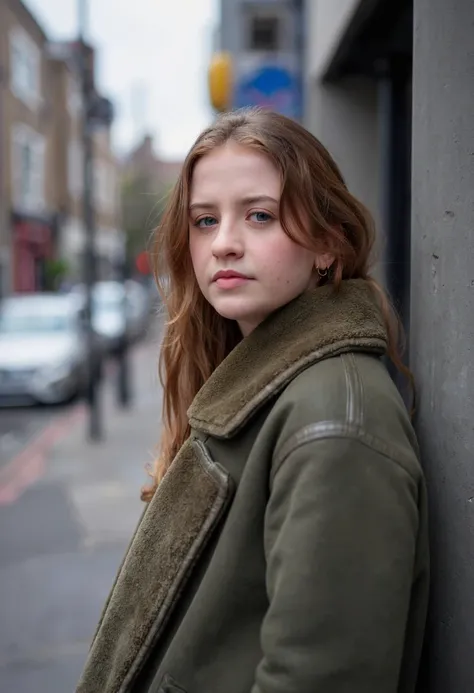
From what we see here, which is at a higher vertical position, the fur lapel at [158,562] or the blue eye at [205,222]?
the blue eye at [205,222]

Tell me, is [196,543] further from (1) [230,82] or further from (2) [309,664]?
(1) [230,82]

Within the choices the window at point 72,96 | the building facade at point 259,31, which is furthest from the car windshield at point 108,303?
the window at point 72,96

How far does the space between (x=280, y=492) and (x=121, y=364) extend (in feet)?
36.8

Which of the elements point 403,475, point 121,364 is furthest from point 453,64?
point 121,364

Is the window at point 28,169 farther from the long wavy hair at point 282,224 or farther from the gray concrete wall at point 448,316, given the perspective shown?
the gray concrete wall at point 448,316

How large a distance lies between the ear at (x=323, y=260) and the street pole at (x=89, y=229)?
8152 mm

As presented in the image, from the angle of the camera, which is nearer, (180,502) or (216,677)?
(216,677)

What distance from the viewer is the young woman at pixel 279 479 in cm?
117

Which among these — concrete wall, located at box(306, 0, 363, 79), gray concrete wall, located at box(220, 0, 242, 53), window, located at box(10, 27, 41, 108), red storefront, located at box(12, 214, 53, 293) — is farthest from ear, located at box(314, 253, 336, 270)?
window, located at box(10, 27, 41, 108)

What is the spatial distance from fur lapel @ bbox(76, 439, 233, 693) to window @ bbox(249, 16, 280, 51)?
1213 cm

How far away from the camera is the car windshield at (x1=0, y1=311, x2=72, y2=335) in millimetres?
12672

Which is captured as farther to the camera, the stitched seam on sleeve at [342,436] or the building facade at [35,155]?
the building facade at [35,155]

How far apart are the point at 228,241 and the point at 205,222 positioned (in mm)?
124

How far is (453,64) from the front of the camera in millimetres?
1491
